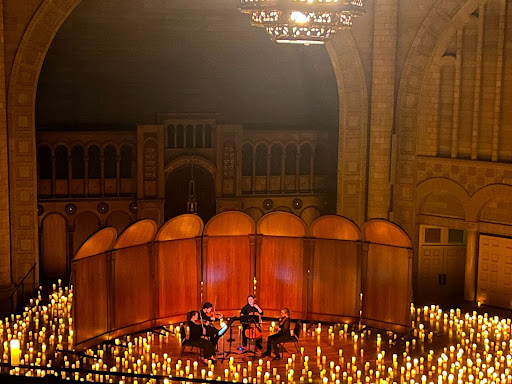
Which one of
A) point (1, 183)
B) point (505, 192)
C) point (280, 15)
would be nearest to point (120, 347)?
point (1, 183)

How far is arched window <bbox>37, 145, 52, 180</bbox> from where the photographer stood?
62.0 feet

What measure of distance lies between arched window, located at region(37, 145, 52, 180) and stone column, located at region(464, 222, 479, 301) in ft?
30.5

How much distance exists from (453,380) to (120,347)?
5787 millimetres

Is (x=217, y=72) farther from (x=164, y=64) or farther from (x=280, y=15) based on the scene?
(x=280, y=15)

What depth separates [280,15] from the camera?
11.0 meters

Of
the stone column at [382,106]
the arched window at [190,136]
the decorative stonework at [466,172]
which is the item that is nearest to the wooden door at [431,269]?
the stone column at [382,106]

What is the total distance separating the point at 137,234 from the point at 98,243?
947 mm

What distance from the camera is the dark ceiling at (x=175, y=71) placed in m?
19.9

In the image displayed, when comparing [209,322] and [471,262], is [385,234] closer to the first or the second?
[471,262]

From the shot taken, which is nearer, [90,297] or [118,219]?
[90,297]

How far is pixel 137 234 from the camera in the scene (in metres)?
15.7

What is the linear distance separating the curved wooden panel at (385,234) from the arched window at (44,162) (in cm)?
734

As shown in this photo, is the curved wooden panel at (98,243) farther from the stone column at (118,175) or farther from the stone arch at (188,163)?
the stone arch at (188,163)

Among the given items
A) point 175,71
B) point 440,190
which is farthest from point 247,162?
point 440,190
